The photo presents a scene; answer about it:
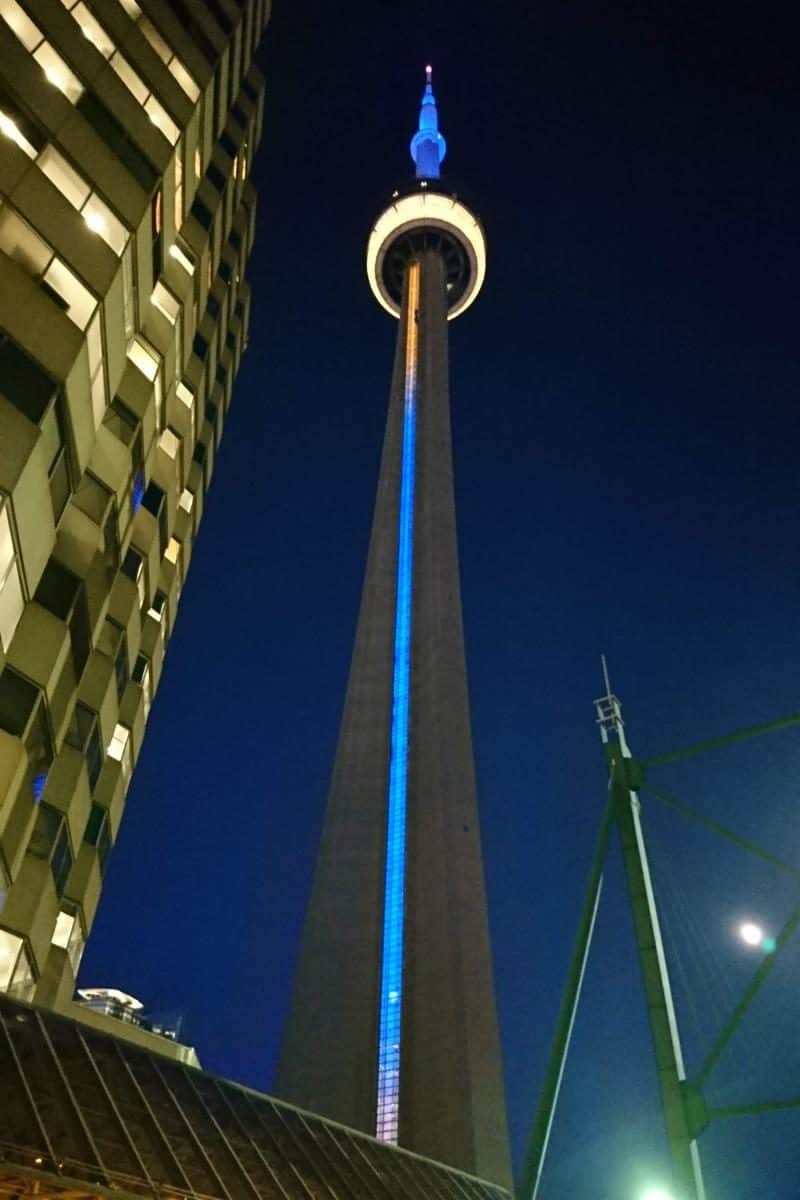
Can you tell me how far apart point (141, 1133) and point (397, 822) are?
3573cm

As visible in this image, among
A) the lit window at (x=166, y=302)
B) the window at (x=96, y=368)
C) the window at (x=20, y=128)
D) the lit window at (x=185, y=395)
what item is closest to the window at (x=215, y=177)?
the lit window at (x=185, y=395)

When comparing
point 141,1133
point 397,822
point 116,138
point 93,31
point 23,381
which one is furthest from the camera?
point 397,822

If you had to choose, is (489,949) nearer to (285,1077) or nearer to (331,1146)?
(285,1077)

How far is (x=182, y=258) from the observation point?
2739cm

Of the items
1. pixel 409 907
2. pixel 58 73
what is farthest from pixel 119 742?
pixel 409 907

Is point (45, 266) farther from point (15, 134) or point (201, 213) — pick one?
point (201, 213)

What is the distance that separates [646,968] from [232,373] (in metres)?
27.5

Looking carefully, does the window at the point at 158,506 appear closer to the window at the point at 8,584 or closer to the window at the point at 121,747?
the window at the point at 121,747

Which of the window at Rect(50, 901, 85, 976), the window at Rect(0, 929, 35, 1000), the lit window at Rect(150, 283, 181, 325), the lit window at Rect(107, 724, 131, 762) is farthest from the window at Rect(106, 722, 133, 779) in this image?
the lit window at Rect(150, 283, 181, 325)

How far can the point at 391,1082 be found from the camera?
4253 cm

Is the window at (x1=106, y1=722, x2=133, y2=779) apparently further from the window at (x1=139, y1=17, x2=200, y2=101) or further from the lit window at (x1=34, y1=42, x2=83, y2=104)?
the window at (x1=139, y1=17, x2=200, y2=101)

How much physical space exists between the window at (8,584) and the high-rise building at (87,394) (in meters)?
0.06

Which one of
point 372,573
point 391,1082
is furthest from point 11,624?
point 372,573

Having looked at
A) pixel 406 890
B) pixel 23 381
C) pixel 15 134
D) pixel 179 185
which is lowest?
pixel 23 381
